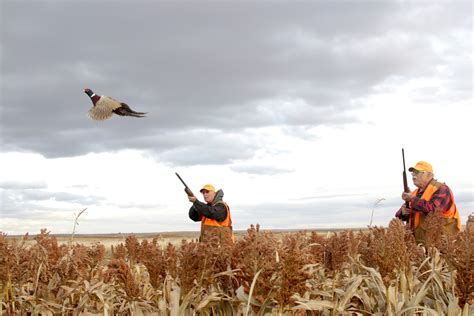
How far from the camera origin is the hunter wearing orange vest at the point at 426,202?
11.2 meters

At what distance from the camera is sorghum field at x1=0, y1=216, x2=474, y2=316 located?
429cm

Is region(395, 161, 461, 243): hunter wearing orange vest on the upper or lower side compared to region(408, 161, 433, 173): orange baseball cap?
lower

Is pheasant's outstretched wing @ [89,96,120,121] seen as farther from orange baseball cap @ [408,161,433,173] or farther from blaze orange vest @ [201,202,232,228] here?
orange baseball cap @ [408,161,433,173]

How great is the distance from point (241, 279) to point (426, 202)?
750cm

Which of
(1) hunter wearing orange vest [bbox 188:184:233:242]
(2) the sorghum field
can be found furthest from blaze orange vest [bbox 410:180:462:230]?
(2) the sorghum field

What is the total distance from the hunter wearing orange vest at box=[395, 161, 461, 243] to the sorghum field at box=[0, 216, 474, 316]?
4713 mm

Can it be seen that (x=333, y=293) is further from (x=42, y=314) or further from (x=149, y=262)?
(x=42, y=314)

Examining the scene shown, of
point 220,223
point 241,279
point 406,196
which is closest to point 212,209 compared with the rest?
point 220,223

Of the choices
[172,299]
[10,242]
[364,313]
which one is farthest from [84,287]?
[364,313]

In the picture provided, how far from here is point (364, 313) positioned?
545 centimetres

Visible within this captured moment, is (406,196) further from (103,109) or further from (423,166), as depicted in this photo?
(103,109)

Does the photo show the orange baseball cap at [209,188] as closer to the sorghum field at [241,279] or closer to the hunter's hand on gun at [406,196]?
the hunter's hand on gun at [406,196]

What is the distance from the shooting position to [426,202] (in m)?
11.1

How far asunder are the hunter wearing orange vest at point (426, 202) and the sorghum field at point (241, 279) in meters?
4.71
